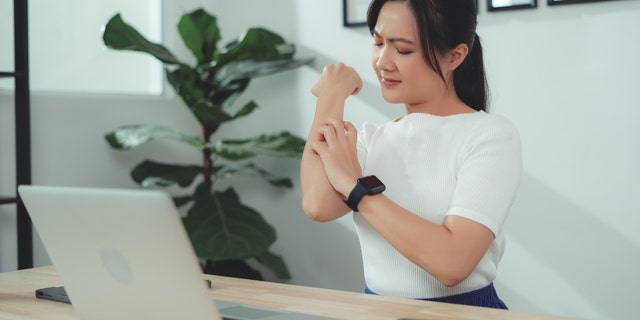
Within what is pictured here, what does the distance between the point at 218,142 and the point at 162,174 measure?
0.88 ft

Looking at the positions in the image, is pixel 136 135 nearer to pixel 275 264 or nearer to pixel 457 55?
pixel 275 264

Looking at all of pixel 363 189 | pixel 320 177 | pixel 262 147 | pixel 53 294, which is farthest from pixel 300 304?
pixel 262 147

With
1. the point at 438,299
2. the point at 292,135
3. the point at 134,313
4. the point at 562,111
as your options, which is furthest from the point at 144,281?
the point at 292,135

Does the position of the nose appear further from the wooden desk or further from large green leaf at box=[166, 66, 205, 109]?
large green leaf at box=[166, 66, 205, 109]

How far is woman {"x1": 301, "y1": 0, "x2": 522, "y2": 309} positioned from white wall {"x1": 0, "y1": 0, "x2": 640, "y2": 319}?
1.09m

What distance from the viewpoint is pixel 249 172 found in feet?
11.2

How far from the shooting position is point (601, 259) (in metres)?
2.84

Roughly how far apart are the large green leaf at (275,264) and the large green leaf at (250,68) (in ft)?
2.51

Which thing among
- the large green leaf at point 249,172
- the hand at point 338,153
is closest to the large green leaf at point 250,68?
the large green leaf at point 249,172

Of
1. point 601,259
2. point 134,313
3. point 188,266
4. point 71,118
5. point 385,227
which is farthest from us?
point 71,118

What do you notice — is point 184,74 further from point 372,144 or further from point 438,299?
point 438,299

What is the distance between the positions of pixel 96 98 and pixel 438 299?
2076 millimetres

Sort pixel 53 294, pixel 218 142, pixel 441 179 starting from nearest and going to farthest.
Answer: pixel 53 294 < pixel 441 179 < pixel 218 142

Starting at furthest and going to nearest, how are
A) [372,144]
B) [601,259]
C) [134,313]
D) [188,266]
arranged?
[601,259] → [372,144] → [134,313] → [188,266]
